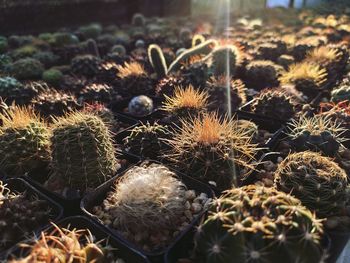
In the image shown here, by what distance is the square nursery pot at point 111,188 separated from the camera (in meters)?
1.62

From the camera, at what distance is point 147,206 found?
181cm

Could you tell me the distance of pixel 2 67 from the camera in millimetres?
5125

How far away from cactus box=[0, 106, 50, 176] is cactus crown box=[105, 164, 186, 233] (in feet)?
2.47

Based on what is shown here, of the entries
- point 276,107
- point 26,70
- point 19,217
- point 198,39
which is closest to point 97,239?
point 19,217

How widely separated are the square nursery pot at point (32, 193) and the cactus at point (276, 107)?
6.46 feet

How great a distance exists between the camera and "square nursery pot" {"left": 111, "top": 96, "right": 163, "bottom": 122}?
3.15 metres

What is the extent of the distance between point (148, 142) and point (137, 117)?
2.21ft

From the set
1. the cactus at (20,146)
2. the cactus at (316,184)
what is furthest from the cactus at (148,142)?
the cactus at (316,184)

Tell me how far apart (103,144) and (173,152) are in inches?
19.6

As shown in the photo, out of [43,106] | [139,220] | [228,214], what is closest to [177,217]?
[139,220]

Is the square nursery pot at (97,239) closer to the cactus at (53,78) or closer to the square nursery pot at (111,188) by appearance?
the square nursery pot at (111,188)

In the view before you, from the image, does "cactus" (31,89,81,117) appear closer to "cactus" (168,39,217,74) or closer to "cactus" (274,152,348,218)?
"cactus" (168,39,217,74)

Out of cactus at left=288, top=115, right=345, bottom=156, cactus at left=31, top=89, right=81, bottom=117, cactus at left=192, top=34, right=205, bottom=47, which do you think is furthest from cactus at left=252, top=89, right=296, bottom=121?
cactus at left=192, top=34, right=205, bottom=47

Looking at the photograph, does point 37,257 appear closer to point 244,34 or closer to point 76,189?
point 76,189
